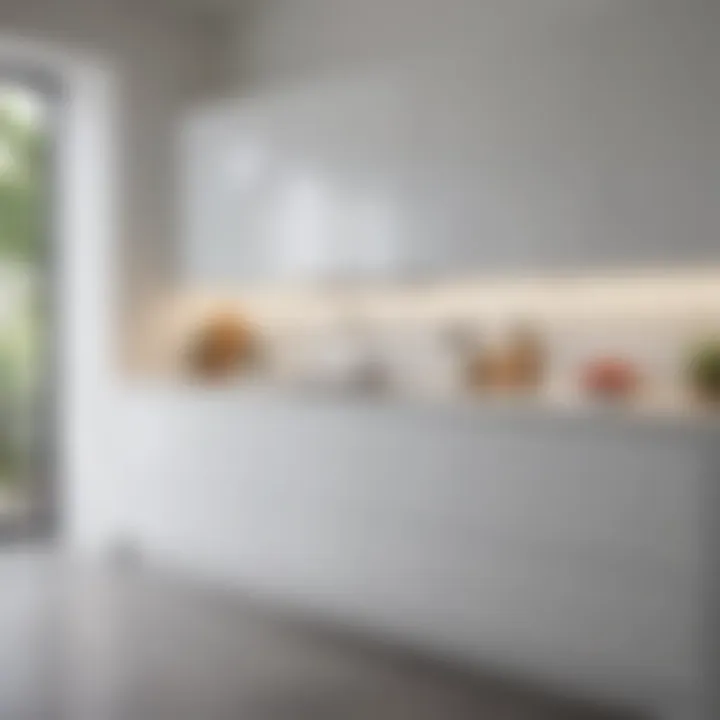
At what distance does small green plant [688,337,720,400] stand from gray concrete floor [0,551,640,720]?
1119mm

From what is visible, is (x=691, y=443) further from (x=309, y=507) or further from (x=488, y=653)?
(x=309, y=507)

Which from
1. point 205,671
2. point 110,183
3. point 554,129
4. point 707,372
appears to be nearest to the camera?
point 205,671

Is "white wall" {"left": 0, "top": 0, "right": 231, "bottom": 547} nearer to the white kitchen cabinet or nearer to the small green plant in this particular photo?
the white kitchen cabinet

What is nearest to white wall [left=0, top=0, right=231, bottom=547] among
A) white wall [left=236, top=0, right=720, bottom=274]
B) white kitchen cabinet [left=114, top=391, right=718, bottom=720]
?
white kitchen cabinet [left=114, top=391, right=718, bottom=720]

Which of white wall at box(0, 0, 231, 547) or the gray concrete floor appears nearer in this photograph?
the gray concrete floor

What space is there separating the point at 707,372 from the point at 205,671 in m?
1.91

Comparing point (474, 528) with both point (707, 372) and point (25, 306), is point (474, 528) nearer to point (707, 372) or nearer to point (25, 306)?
point (707, 372)

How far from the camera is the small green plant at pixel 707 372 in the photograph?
4238mm

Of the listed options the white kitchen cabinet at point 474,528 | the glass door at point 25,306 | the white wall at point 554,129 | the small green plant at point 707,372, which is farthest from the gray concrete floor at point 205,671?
the white wall at point 554,129

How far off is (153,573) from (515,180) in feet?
8.01

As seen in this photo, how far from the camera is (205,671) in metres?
4.14

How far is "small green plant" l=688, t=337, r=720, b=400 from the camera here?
4.24 m


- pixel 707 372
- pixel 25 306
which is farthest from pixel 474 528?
pixel 25 306

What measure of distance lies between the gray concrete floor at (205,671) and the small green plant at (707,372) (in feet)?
3.67
